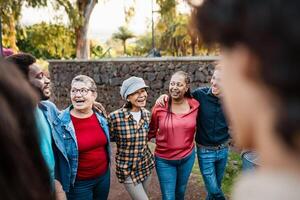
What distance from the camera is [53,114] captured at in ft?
9.68

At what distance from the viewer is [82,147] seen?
307cm

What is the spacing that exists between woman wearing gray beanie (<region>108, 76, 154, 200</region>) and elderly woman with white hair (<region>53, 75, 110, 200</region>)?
0.21 meters

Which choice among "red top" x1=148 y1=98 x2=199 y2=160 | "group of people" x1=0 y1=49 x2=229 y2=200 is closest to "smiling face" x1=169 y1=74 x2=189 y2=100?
"group of people" x1=0 y1=49 x2=229 y2=200

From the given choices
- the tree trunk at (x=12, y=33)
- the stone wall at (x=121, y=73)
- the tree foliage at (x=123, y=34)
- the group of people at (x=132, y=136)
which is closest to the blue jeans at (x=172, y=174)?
the group of people at (x=132, y=136)

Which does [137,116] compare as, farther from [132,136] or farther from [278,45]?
[278,45]

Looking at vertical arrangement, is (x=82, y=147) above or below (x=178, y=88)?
below

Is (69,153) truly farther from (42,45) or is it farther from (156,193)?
(42,45)

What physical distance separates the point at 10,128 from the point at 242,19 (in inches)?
23.8

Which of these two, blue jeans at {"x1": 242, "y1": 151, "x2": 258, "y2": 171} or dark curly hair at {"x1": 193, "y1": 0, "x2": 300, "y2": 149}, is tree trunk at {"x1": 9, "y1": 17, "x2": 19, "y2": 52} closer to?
blue jeans at {"x1": 242, "y1": 151, "x2": 258, "y2": 171}

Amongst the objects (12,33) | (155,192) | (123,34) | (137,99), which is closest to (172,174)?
(137,99)

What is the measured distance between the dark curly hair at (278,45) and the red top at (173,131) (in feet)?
10.6

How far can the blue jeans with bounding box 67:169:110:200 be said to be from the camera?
3.16 m

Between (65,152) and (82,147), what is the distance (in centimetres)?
17

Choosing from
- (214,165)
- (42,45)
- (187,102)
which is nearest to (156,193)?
(214,165)
